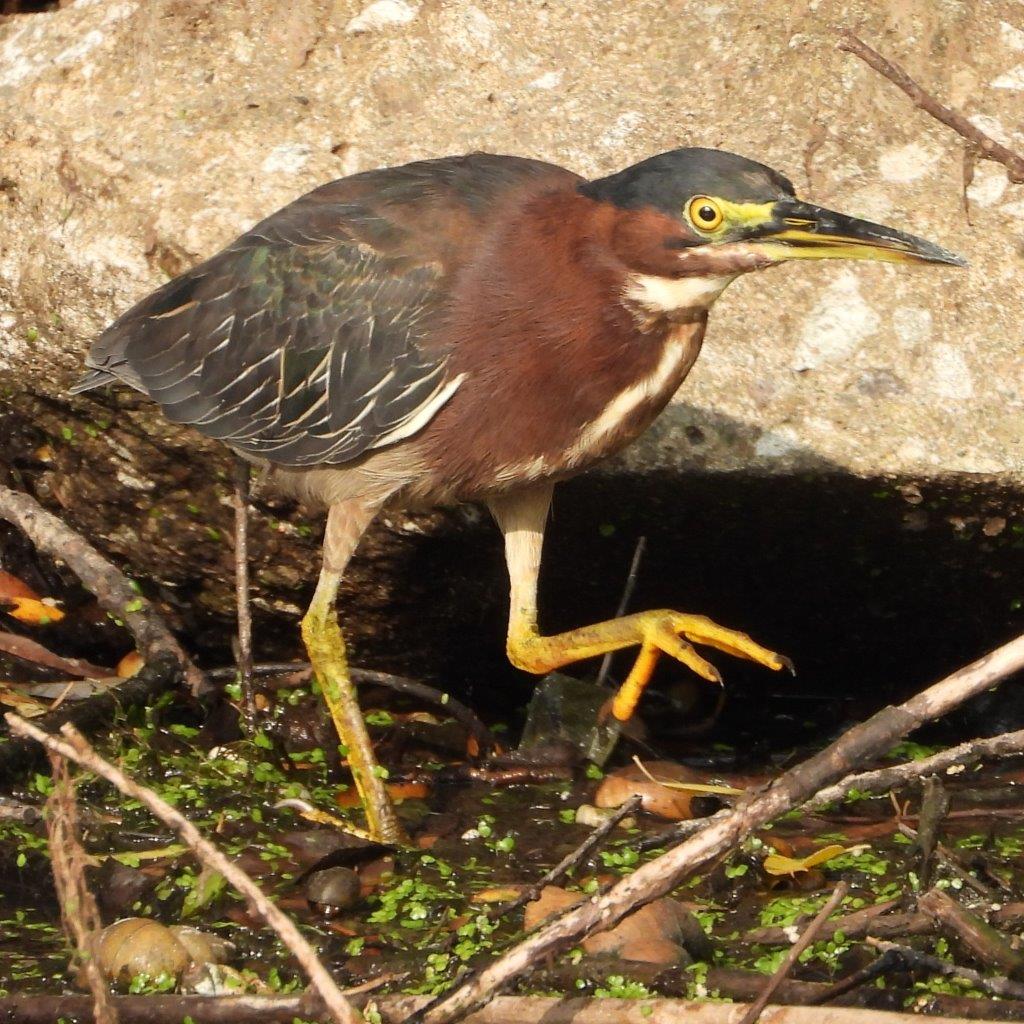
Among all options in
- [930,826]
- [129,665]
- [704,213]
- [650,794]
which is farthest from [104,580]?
[930,826]

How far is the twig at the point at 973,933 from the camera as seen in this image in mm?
2854

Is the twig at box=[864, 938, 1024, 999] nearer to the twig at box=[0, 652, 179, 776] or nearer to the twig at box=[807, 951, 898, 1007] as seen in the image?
the twig at box=[807, 951, 898, 1007]

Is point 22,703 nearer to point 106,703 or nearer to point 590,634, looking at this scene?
point 106,703

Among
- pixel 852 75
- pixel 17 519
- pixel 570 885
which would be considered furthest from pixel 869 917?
pixel 17 519

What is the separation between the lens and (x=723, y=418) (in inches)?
160

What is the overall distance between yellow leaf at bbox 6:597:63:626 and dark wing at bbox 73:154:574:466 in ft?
3.15

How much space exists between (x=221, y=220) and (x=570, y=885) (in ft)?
6.75

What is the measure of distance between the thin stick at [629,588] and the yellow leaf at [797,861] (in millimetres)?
750

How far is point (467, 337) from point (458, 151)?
982 millimetres

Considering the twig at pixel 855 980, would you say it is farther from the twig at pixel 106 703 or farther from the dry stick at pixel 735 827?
the twig at pixel 106 703

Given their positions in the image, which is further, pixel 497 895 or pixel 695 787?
pixel 695 787

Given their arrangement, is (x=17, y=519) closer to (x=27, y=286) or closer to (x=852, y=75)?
(x=27, y=286)

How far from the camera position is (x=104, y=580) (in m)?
4.46

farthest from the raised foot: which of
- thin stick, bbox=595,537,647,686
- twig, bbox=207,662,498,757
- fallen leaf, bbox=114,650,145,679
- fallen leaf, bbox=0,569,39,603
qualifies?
fallen leaf, bbox=0,569,39,603
